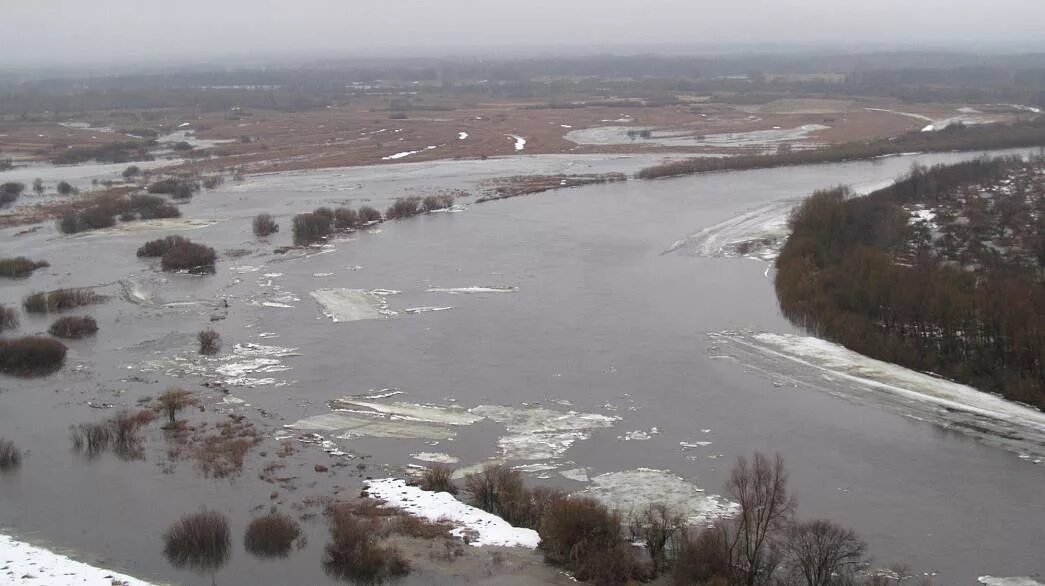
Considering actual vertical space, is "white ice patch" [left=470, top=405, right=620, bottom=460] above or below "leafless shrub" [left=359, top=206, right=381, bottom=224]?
below

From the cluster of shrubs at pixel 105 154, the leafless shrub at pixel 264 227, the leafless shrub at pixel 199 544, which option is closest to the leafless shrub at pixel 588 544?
the leafless shrub at pixel 199 544

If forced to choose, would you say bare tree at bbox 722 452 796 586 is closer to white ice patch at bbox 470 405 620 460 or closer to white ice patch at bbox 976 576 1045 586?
white ice patch at bbox 976 576 1045 586

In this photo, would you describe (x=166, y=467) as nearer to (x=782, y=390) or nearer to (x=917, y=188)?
(x=782, y=390)

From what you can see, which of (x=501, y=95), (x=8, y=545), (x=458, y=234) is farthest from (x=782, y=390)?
(x=501, y=95)

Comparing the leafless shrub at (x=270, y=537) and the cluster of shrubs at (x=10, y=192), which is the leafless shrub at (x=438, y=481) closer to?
the leafless shrub at (x=270, y=537)

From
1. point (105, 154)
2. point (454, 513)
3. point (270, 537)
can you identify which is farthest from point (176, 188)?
point (454, 513)

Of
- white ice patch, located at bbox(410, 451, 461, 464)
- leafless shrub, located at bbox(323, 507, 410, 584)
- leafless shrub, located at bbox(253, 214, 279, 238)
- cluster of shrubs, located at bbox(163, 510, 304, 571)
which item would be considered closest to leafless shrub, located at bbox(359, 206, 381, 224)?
leafless shrub, located at bbox(253, 214, 279, 238)

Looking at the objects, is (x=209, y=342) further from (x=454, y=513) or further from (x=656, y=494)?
(x=656, y=494)

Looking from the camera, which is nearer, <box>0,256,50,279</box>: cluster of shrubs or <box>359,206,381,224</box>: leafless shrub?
<box>0,256,50,279</box>: cluster of shrubs
